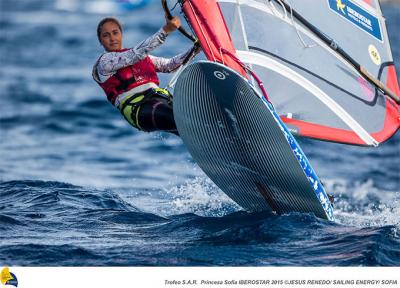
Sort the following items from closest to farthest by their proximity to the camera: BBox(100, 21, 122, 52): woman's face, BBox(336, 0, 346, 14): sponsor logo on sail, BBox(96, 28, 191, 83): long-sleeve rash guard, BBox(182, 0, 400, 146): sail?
BBox(96, 28, 191, 83): long-sleeve rash guard < BBox(100, 21, 122, 52): woman's face < BBox(182, 0, 400, 146): sail < BBox(336, 0, 346, 14): sponsor logo on sail

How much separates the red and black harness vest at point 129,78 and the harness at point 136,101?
2.3 inches

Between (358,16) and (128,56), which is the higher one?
(358,16)

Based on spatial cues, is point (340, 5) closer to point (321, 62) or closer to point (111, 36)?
point (321, 62)

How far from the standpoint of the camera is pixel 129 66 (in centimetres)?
463

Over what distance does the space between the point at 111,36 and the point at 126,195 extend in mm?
1826

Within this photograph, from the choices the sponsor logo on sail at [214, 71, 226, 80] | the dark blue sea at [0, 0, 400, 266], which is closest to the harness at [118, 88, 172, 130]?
the sponsor logo on sail at [214, 71, 226, 80]

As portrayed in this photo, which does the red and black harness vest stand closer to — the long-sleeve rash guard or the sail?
the long-sleeve rash guard

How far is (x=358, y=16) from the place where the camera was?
5383mm

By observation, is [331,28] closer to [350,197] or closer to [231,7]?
[231,7]
